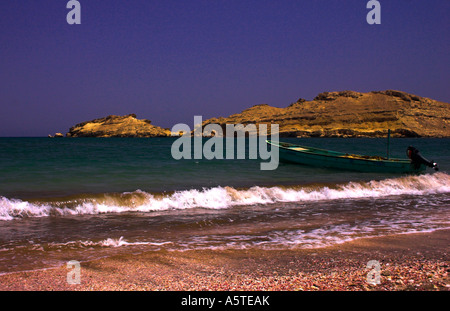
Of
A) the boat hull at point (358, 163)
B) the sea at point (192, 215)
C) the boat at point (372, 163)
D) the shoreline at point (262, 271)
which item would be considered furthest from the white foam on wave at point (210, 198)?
the shoreline at point (262, 271)

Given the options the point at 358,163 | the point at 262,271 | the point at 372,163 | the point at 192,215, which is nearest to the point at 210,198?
the point at 192,215

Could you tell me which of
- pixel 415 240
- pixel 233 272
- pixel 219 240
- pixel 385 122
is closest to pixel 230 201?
pixel 219 240

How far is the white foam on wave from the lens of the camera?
34.7 feet

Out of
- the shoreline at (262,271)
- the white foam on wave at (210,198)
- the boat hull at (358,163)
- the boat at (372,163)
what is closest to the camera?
the shoreline at (262,271)

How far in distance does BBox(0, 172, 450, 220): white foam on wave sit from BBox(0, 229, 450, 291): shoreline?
5.58 meters

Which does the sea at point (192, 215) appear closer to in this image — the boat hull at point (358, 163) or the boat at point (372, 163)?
the boat at point (372, 163)

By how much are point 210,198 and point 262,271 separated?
24.8ft

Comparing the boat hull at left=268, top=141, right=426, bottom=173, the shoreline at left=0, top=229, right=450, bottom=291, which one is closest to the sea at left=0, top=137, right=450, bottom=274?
the shoreline at left=0, top=229, right=450, bottom=291

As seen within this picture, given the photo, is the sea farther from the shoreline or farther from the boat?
the boat

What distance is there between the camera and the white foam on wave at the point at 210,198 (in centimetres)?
1056

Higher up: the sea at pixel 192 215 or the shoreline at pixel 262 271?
the shoreline at pixel 262 271

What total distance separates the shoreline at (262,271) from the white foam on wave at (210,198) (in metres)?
5.58
